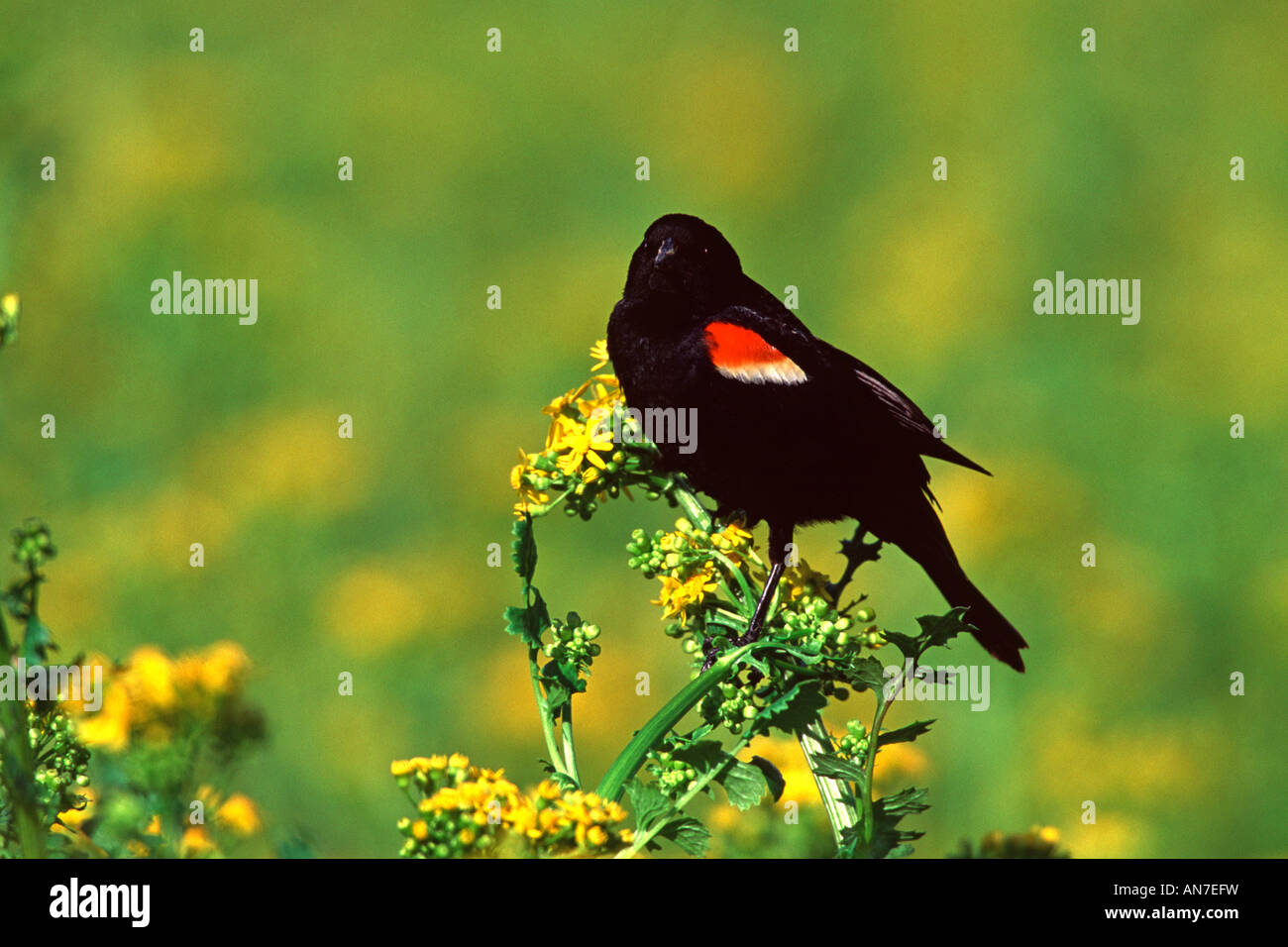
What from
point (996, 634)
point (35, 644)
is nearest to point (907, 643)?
point (35, 644)

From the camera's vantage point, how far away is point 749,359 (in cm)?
280

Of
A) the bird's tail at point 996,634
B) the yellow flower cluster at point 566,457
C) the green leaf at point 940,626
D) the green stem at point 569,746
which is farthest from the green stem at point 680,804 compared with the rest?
the bird's tail at point 996,634

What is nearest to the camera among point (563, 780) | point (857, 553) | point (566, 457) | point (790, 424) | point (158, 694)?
point (158, 694)

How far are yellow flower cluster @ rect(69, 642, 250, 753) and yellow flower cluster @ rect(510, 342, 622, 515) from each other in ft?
1.55

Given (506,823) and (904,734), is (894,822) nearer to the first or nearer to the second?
(904,734)

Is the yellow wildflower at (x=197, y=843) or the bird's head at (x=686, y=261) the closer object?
the yellow wildflower at (x=197, y=843)

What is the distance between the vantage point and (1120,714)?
16.3 ft

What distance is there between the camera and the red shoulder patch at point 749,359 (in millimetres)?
2793

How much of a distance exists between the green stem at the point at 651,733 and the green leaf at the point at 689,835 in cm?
8

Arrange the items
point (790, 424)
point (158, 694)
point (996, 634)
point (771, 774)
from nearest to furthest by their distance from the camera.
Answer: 1. point (158, 694)
2. point (771, 774)
3. point (996, 634)
4. point (790, 424)

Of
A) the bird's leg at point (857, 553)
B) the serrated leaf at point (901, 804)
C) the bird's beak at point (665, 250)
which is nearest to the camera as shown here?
the serrated leaf at point (901, 804)

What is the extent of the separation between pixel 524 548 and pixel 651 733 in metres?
0.35

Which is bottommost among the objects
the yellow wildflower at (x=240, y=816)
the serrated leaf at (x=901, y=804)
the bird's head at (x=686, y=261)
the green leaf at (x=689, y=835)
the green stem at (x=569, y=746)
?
the green leaf at (x=689, y=835)

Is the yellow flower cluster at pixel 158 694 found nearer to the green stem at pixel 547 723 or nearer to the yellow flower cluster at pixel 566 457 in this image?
the green stem at pixel 547 723
